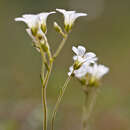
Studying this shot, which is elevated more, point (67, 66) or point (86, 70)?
point (86, 70)

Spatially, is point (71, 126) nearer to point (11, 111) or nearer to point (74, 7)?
point (11, 111)

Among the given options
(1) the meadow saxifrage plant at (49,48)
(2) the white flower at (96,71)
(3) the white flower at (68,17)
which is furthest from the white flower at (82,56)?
(2) the white flower at (96,71)

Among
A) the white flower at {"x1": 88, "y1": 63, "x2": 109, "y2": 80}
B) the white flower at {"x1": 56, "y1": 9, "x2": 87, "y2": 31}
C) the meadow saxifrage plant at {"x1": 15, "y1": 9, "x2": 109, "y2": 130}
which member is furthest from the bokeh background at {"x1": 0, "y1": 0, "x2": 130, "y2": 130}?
the white flower at {"x1": 56, "y1": 9, "x2": 87, "y2": 31}

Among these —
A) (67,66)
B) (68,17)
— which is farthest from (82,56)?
(67,66)

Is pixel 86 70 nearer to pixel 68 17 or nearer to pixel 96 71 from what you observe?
pixel 96 71

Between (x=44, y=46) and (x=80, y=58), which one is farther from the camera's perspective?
(x=80, y=58)

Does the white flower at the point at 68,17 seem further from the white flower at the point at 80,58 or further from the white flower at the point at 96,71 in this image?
the white flower at the point at 96,71

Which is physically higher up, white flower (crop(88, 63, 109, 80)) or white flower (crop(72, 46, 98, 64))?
white flower (crop(72, 46, 98, 64))

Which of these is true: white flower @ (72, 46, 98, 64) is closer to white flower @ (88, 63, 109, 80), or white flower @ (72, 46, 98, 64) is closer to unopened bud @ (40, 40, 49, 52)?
unopened bud @ (40, 40, 49, 52)
